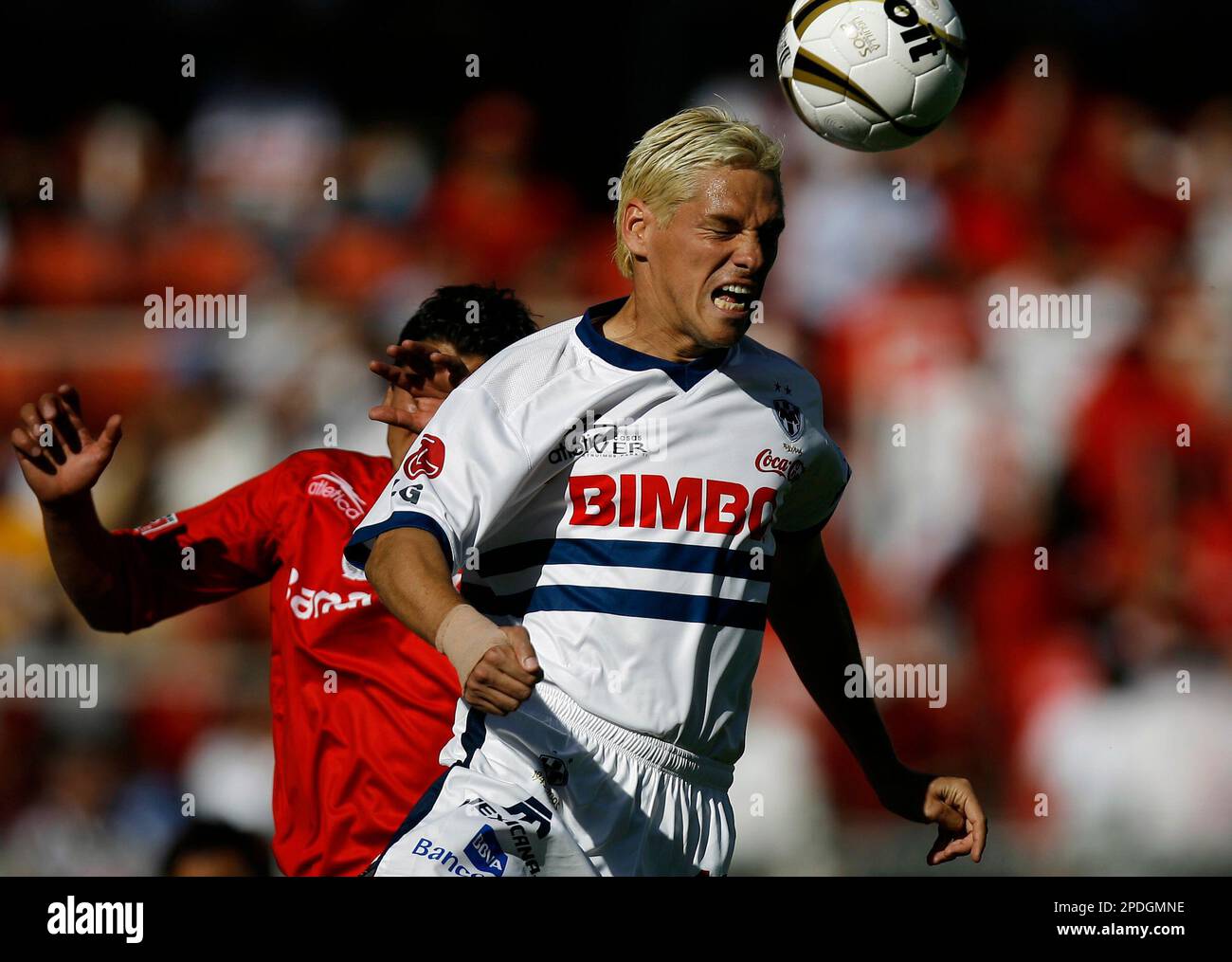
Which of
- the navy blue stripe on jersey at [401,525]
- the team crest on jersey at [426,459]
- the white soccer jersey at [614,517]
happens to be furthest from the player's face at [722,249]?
the navy blue stripe on jersey at [401,525]

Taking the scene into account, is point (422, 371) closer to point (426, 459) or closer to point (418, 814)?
point (426, 459)

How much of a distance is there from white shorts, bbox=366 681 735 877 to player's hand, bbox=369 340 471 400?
3.45ft

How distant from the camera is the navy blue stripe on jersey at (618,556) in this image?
3268 mm

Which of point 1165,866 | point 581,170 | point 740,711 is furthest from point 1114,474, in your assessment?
point 740,711

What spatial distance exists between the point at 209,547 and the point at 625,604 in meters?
1.63

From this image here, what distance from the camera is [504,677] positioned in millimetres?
2678

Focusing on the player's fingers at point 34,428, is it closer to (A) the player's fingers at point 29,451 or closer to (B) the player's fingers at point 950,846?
(A) the player's fingers at point 29,451

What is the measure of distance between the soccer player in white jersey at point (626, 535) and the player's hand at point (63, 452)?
1078 mm

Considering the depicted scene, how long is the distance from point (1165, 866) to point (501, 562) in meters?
4.17

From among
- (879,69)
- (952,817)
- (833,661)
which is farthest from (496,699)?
(879,69)

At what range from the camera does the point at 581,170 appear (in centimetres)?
868

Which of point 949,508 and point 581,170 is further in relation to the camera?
point 581,170

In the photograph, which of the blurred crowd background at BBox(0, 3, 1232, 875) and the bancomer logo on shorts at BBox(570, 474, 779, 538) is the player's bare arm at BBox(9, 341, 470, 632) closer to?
the bancomer logo on shorts at BBox(570, 474, 779, 538)
